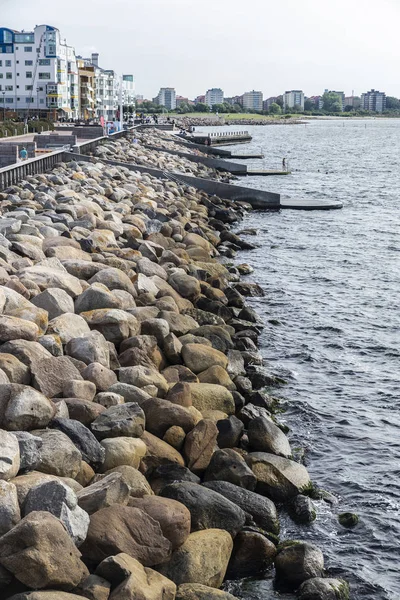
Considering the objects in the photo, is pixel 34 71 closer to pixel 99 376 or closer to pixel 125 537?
pixel 99 376

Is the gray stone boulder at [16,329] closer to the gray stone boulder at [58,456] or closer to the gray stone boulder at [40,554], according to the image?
the gray stone boulder at [58,456]

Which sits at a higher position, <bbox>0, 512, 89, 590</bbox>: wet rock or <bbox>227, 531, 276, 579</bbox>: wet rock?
<bbox>0, 512, 89, 590</bbox>: wet rock

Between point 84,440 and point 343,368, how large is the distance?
6.96m

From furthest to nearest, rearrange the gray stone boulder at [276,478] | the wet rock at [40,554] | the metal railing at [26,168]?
the metal railing at [26,168] < the gray stone boulder at [276,478] < the wet rock at [40,554]

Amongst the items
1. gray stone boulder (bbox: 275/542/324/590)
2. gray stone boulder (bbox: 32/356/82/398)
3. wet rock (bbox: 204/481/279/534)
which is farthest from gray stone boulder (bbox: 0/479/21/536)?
gray stone boulder (bbox: 275/542/324/590)

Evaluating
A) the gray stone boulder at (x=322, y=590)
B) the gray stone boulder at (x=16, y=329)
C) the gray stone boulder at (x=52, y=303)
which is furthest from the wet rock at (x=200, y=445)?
the gray stone boulder at (x=52, y=303)

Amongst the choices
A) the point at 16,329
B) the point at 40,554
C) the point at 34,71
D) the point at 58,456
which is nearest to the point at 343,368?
the point at 16,329

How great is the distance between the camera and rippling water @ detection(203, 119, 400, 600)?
788 cm

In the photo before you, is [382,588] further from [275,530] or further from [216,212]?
[216,212]

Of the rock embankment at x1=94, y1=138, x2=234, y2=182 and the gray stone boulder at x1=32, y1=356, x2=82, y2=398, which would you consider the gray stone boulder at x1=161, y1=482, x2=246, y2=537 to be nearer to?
the gray stone boulder at x1=32, y1=356, x2=82, y2=398

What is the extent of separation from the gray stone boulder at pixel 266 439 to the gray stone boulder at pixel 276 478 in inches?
18.2

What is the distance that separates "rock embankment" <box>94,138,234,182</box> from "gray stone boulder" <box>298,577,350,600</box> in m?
29.4

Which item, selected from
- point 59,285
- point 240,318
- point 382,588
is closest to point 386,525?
point 382,588

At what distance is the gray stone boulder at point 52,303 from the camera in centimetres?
1024
